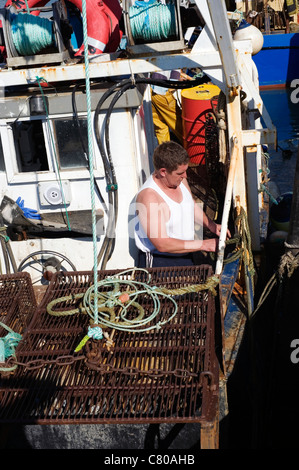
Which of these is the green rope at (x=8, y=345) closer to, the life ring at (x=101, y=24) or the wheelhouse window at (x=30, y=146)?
the wheelhouse window at (x=30, y=146)

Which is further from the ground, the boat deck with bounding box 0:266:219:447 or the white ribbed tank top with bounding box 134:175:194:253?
the white ribbed tank top with bounding box 134:175:194:253

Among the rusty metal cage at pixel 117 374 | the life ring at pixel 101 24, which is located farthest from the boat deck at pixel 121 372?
the life ring at pixel 101 24

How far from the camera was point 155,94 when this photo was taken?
10500mm

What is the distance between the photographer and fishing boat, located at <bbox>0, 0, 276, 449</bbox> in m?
3.35

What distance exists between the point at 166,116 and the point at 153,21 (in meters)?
5.51

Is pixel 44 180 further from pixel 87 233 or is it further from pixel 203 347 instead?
pixel 203 347

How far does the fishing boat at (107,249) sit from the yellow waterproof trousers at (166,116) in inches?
131

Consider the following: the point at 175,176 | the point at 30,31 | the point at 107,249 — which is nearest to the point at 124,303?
the point at 175,176

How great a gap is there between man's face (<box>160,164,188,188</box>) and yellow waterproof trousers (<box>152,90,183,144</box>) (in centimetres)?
566

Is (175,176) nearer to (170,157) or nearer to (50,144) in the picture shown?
(170,157)

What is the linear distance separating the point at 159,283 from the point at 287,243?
1.91 m

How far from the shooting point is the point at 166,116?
10.6 m

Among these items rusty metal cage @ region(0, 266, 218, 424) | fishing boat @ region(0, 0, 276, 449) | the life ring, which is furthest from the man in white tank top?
the life ring

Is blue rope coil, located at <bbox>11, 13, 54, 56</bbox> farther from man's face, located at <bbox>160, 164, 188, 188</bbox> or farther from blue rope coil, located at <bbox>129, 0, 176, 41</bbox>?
man's face, located at <bbox>160, 164, 188, 188</bbox>
